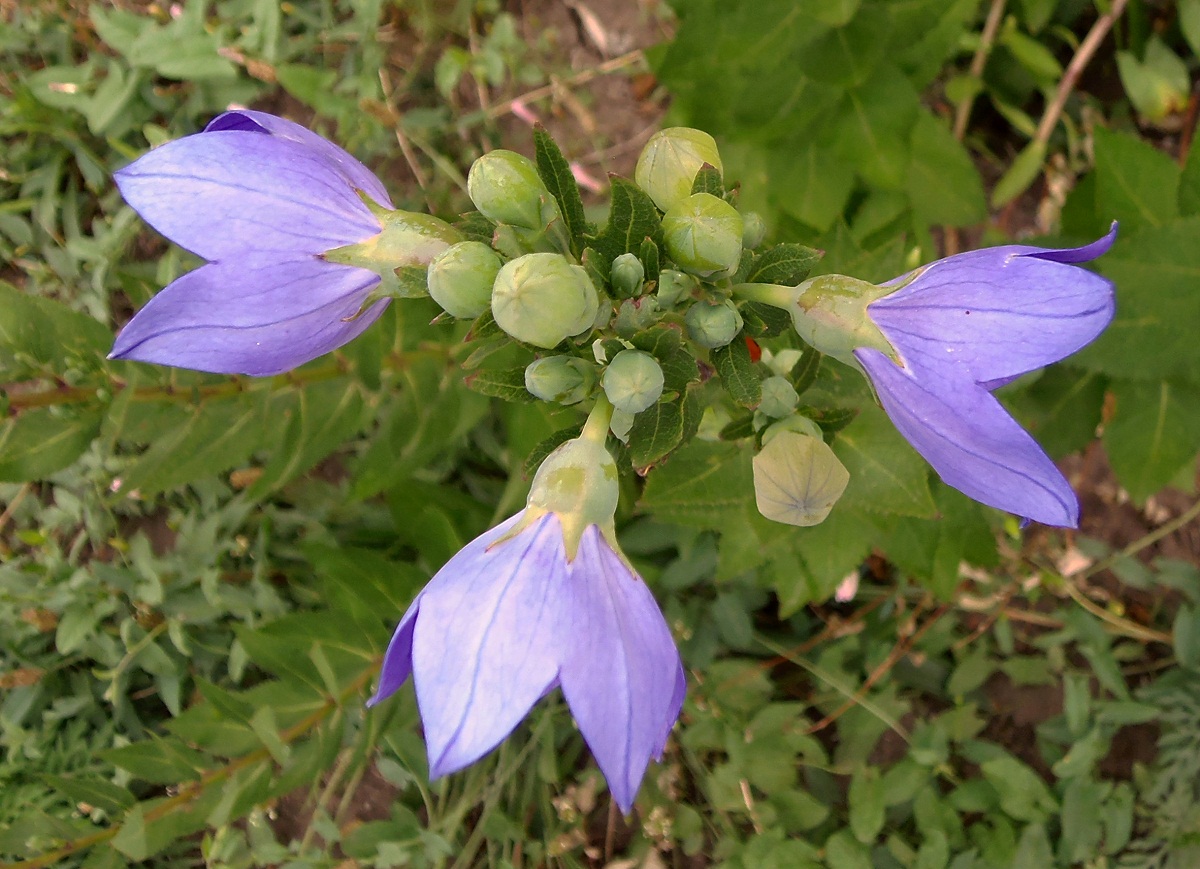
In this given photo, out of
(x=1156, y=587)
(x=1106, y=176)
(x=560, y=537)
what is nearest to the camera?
(x=560, y=537)

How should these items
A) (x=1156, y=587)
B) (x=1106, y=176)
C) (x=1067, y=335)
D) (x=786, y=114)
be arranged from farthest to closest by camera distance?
(x=1156, y=587), (x=786, y=114), (x=1106, y=176), (x=1067, y=335)

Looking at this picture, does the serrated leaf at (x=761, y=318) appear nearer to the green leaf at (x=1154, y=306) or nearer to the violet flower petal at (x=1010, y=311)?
the violet flower petal at (x=1010, y=311)

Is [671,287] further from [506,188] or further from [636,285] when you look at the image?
[506,188]

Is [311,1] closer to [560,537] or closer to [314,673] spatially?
[314,673]

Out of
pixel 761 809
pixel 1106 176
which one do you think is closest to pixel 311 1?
pixel 1106 176

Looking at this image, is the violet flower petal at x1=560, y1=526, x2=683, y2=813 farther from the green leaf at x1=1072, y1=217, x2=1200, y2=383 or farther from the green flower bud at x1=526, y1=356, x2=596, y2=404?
the green leaf at x1=1072, y1=217, x2=1200, y2=383

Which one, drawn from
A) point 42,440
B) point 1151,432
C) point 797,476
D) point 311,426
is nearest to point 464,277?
point 797,476
